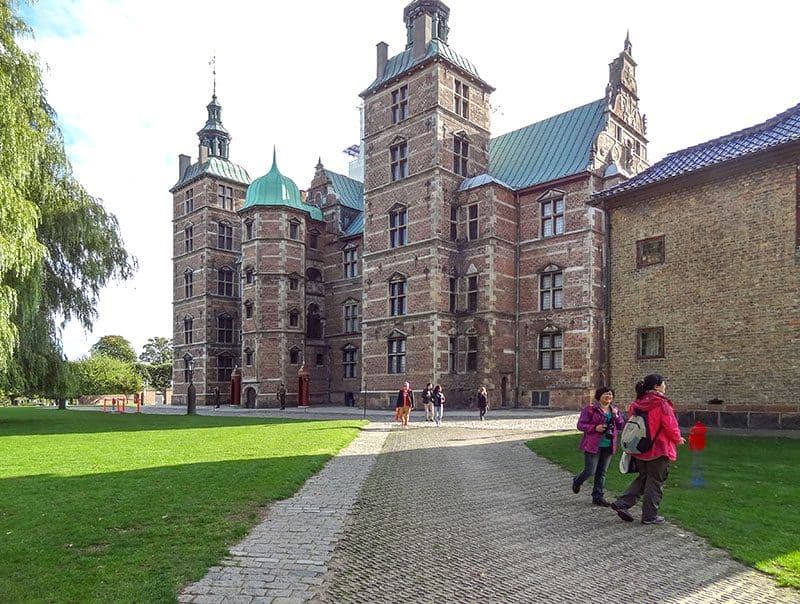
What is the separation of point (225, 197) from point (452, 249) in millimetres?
25060

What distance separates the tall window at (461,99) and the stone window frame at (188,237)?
26.9m

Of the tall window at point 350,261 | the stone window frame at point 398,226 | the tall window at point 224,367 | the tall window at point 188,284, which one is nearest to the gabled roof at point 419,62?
the stone window frame at point 398,226

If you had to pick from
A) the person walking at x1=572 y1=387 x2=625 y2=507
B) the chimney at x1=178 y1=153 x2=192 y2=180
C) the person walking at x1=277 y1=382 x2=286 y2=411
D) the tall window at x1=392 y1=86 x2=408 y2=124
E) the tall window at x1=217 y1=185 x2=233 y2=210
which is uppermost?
the chimney at x1=178 y1=153 x2=192 y2=180

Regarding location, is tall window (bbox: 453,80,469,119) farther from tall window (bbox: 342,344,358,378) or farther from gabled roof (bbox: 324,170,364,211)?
tall window (bbox: 342,344,358,378)

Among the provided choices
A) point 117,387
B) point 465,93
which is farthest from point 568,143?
point 117,387

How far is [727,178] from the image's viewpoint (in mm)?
16234

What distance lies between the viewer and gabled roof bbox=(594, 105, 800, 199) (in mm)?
15445

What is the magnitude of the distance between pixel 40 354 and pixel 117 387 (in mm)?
40504

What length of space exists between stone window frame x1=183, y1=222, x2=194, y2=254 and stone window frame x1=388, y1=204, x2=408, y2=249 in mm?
22734

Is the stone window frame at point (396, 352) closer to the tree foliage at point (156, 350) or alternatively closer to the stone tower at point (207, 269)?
the stone tower at point (207, 269)

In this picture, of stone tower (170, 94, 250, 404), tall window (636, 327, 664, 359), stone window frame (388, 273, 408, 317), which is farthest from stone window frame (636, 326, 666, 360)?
stone tower (170, 94, 250, 404)

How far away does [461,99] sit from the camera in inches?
1401

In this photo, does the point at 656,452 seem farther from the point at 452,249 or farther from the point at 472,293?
the point at 452,249

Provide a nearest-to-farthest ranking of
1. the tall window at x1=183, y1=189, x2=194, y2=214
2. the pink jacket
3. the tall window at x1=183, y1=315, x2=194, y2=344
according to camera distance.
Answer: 1. the pink jacket
2. the tall window at x1=183, y1=315, x2=194, y2=344
3. the tall window at x1=183, y1=189, x2=194, y2=214
